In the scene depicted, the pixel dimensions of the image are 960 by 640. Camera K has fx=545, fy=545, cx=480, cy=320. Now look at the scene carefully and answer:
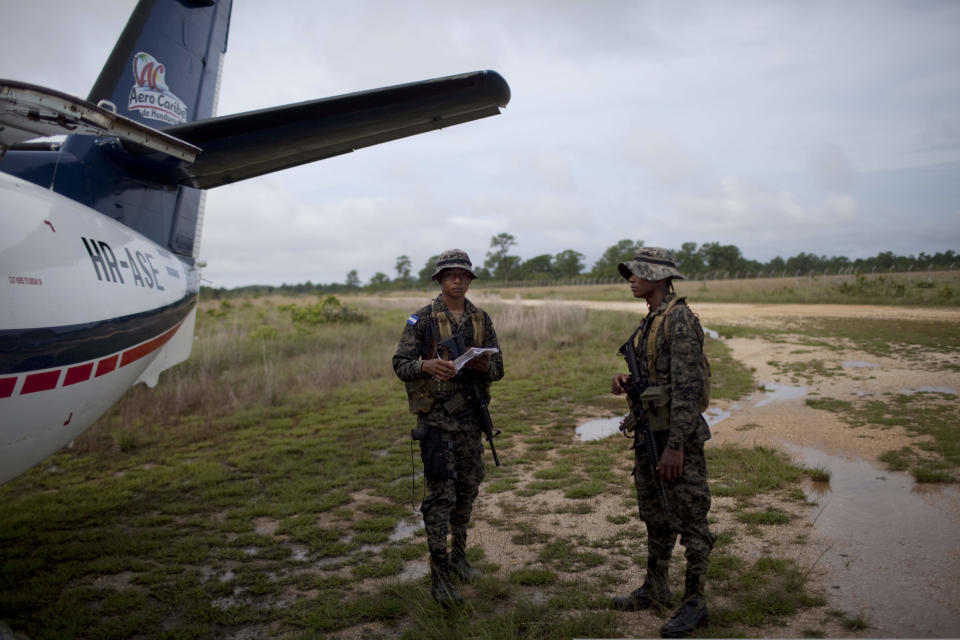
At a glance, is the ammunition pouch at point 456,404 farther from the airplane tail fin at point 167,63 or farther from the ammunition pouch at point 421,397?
the airplane tail fin at point 167,63

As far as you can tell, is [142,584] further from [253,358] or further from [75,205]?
[253,358]

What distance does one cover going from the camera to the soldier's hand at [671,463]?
3.29 meters

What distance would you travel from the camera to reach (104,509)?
5.84m

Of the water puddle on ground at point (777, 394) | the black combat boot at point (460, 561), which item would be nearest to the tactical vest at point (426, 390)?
the black combat boot at point (460, 561)

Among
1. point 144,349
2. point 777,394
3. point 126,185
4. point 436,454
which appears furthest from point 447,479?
point 777,394

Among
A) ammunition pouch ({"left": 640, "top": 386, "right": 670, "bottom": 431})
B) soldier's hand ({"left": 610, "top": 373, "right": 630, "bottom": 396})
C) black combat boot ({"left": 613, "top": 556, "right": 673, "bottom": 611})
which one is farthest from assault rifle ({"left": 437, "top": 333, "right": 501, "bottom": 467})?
black combat boot ({"left": 613, "top": 556, "right": 673, "bottom": 611})

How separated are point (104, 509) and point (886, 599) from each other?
6985mm

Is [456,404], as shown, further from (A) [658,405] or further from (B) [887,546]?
(B) [887,546]

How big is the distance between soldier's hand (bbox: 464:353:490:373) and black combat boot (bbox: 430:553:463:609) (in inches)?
51.4

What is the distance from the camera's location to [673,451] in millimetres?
3293

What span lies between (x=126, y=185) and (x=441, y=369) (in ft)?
14.7

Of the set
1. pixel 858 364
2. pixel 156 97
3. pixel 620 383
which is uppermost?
pixel 156 97

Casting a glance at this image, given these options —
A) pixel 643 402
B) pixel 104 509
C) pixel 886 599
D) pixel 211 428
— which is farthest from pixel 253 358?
pixel 886 599

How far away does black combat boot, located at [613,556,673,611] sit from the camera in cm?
350
